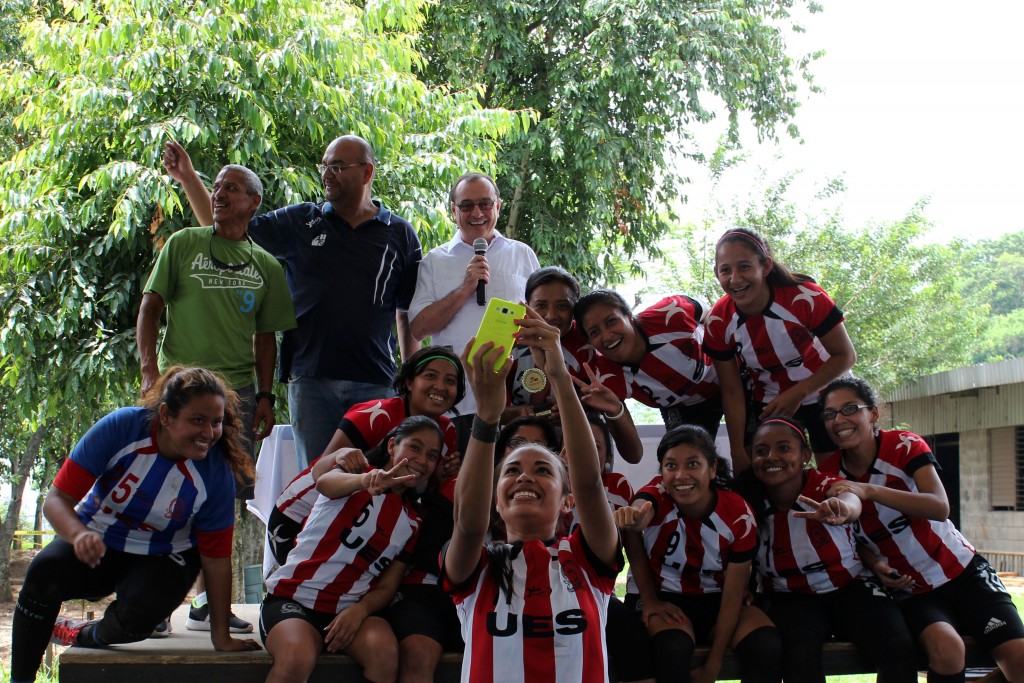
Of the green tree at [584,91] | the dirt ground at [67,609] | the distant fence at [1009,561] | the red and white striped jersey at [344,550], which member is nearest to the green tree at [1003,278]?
the distant fence at [1009,561]

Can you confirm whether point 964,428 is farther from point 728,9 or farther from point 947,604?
point 947,604

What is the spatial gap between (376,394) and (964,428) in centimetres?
1412

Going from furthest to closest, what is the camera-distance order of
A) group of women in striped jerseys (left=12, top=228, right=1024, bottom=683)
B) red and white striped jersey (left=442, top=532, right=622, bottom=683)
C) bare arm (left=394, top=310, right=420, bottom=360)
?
bare arm (left=394, top=310, right=420, bottom=360) → group of women in striped jerseys (left=12, top=228, right=1024, bottom=683) → red and white striped jersey (left=442, top=532, right=622, bottom=683)

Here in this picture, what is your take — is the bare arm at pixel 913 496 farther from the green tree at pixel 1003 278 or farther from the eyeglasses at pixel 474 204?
the green tree at pixel 1003 278

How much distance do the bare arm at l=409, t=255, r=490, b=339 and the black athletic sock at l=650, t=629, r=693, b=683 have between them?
5.40 ft

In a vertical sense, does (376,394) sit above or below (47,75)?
below

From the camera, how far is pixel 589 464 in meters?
2.57

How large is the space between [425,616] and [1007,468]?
47.0 ft

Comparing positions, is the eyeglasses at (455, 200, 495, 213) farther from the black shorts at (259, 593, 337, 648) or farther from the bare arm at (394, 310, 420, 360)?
the black shorts at (259, 593, 337, 648)

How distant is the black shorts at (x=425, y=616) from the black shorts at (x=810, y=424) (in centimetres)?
144

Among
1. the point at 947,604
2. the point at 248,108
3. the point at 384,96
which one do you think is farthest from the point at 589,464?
the point at 384,96

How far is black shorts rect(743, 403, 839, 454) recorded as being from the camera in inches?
154

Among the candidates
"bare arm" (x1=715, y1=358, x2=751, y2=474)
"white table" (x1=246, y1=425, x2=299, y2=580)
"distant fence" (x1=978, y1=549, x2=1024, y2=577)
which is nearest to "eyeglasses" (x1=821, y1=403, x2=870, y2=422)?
"bare arm" (x1=715, y1=358, x2=751, y2=474)

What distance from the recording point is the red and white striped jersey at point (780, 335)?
150 inches
